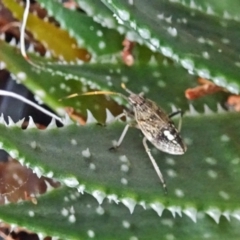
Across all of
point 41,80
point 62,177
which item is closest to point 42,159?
point 62,177

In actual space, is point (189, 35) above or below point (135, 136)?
above

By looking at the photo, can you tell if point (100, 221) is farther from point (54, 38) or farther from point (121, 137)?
point (54, 38)

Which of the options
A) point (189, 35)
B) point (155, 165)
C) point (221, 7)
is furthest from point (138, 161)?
point (221, 7)

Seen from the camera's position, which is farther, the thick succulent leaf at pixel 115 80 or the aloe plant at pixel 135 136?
the thick succulent leaf at pixel 115 80

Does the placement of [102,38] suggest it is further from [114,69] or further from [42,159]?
[42,159]

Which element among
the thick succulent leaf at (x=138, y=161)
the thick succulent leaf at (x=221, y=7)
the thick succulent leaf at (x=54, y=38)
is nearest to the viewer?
the thick succulent leaf at (x=138, y=161)

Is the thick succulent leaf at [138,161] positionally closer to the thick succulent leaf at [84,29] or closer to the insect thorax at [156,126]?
the insect thorax at [156,126]

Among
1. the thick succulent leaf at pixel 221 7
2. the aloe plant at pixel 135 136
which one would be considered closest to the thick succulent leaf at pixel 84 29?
the aloe plant at pixel 135 136
